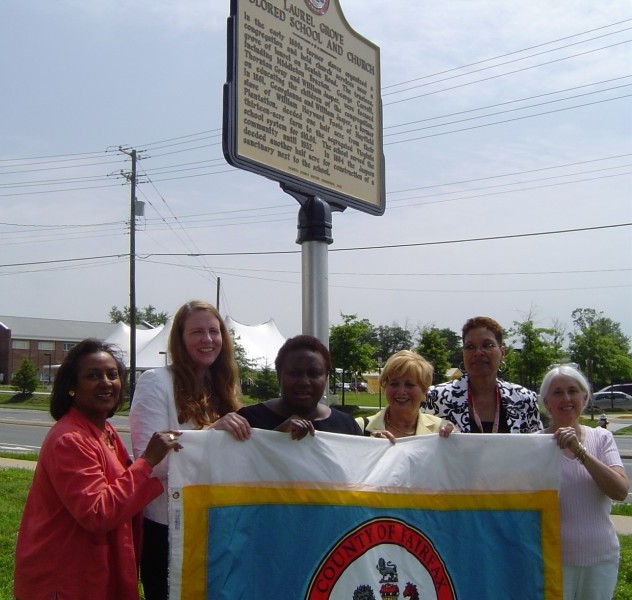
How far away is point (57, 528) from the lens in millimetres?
2707

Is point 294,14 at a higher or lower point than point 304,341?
higher

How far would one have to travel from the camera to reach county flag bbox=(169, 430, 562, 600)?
2957mm

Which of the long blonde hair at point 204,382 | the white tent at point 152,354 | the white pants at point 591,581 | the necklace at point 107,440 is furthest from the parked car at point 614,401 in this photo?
the necklace at point 107,440

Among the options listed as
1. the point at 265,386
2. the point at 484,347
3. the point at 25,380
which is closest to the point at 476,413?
the point at 484,347

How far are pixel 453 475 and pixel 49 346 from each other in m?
84.8

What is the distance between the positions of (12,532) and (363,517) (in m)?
4.88

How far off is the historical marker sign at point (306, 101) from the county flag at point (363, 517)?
6.38 ft

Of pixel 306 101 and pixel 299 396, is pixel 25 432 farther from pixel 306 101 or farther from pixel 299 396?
pixel 299 396

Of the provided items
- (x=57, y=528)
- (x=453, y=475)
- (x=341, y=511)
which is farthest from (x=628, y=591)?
(x=57, y=528)

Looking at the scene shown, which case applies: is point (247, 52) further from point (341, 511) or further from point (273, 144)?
point (341, 511)

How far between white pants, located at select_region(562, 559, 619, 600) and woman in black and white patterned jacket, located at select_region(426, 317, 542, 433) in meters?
0.76

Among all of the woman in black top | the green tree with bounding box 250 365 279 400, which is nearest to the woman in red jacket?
the woman in black top

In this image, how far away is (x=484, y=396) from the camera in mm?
3875

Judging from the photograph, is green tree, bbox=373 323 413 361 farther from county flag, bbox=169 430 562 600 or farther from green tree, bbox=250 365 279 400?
county flag, bbox=169 430 562 600
